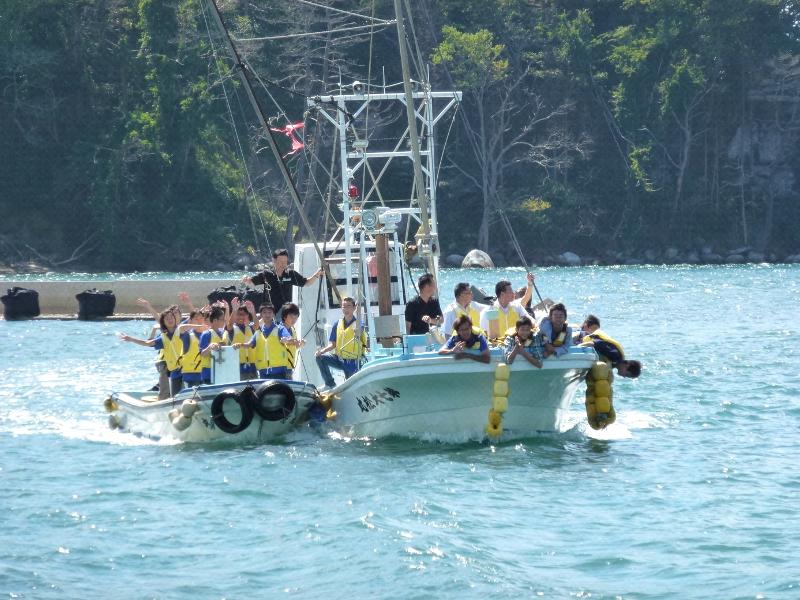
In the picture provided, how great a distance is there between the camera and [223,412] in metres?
18.3

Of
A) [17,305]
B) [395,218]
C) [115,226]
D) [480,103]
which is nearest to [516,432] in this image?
[395,218]

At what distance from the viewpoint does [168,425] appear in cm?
1898

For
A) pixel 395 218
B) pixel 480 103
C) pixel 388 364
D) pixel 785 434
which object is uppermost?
pixel 480 103

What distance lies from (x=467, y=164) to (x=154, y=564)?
69.1 m

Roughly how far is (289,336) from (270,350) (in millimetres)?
312

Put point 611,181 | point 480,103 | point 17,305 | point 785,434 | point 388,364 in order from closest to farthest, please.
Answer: point 388,364 → point 785,434 → point 17,305 → point 480,103 → point 611,181

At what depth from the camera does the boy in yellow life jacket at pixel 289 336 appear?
18344 millimetres

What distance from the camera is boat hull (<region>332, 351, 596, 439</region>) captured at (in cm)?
1695

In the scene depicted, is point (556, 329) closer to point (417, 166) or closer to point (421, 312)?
point (421, 312)

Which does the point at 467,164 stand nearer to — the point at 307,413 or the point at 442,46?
the point at 442,46

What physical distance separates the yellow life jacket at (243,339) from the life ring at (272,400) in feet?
2.73

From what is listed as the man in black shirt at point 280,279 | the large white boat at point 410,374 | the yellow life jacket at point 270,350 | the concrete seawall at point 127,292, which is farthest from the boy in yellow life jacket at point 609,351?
the concrete seawall at point 127,292

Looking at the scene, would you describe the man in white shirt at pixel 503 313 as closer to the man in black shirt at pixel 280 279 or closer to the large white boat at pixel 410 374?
the large white boat at pixel 410 374

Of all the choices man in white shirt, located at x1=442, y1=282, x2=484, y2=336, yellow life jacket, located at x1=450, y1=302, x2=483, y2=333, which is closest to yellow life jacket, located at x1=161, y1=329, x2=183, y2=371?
man in white shirt, located at x1=442, y1=282, x2=484, y2=336
